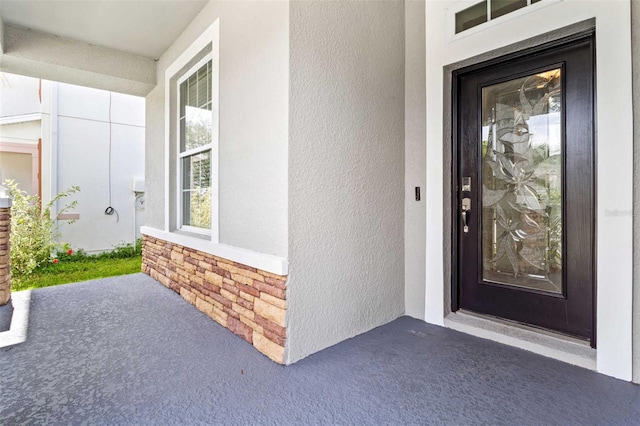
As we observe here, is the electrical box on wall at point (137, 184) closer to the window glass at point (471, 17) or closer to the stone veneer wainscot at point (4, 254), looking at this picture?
the stone veneer wainscot at point (4, 254)

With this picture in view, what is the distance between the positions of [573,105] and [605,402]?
1913mm

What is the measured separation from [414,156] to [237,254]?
6.23 feet

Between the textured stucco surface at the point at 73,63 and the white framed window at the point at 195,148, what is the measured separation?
0.92 m

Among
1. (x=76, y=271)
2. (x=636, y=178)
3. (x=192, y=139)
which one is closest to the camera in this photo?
(x=636, y=178)

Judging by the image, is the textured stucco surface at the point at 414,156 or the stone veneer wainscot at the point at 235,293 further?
the textured stucco surface at the point at 414,156

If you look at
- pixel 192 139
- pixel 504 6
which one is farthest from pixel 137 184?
pixel 504 6

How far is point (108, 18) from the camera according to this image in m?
3.65

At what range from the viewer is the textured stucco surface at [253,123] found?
7.55ft

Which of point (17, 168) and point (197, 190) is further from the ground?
point (17, 168)

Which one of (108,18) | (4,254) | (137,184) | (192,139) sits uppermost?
(108,18)

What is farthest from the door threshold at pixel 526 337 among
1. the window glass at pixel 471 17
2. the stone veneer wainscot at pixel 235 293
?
the window glass at pixel 471 17

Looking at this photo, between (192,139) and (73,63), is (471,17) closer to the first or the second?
(192,139)

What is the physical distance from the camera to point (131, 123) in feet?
25.6

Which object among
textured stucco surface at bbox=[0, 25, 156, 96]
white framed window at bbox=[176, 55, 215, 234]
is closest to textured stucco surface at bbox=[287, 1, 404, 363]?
white framed window at bbox=[176, 55, 215, 234]
